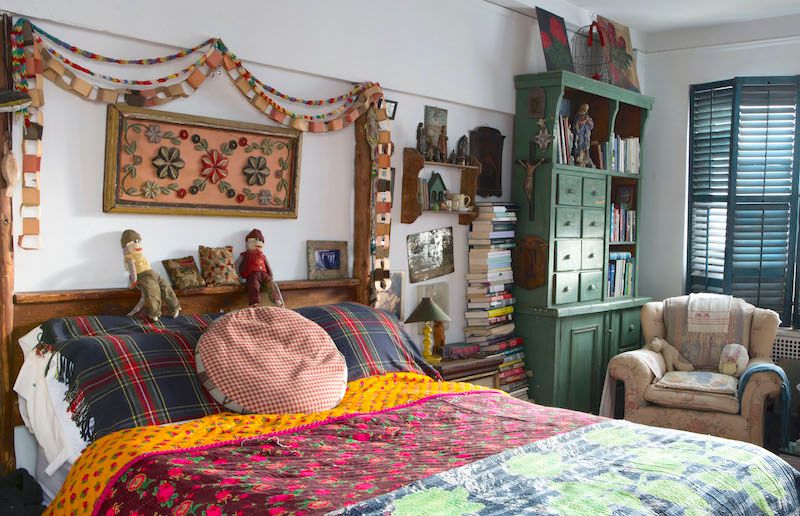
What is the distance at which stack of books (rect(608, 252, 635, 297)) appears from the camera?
18.1 feet

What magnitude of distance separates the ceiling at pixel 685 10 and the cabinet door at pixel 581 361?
2.10 metres

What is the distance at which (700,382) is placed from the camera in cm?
453

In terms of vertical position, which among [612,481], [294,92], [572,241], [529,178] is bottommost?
[612,481]

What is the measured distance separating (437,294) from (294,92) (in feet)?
4.83

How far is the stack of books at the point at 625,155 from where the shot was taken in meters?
5.46

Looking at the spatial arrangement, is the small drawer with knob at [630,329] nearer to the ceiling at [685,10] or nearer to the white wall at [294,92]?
the white wall at [294,92]

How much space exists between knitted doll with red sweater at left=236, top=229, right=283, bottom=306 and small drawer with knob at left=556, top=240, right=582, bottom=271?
6.82 feet

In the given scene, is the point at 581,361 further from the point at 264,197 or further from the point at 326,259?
the point at 264,197

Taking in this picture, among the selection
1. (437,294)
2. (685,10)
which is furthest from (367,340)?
(685,10)

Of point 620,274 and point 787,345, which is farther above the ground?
point 620,274

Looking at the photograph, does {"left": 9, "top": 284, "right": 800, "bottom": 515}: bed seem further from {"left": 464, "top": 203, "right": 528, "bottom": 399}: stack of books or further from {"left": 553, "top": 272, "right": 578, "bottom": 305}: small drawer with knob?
{"left": 553, "top": 272, "right": 578, "bottom": 305}: small drawer with knob

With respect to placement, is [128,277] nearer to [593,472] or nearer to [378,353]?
[378,353]

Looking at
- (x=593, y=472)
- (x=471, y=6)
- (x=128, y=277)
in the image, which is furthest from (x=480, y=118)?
(x=593, y=472)

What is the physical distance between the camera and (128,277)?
3154mm
